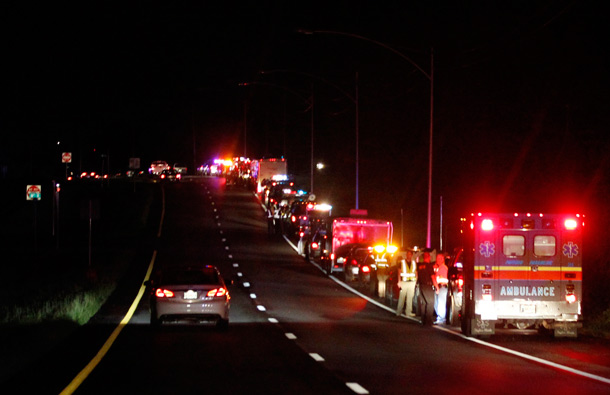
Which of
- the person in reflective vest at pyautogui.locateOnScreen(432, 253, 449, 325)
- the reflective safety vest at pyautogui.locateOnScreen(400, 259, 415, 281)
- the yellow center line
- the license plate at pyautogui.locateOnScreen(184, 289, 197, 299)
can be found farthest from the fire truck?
the yellow center line

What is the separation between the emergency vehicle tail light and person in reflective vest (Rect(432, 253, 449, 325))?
4.00 meters

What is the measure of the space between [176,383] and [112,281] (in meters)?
24.1

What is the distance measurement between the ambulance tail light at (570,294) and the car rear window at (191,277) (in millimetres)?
7672

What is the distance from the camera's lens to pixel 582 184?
4691cm

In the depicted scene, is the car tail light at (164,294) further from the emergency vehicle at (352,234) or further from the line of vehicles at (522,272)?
the emergency vehicle at (352,234)

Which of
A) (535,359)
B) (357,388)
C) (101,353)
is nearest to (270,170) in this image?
(101,353)

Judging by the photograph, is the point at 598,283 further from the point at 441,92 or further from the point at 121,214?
the point at 121,214

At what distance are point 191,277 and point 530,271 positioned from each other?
8.02 metres

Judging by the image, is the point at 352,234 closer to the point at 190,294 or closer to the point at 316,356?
the point at 190,294

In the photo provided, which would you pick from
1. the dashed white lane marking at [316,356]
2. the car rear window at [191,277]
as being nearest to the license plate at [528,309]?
the dashed white lane marking at [316,356]

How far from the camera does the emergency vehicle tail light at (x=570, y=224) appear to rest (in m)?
19.6

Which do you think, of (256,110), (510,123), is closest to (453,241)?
(510,123)

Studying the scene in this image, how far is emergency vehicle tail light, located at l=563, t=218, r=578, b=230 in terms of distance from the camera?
1956cm

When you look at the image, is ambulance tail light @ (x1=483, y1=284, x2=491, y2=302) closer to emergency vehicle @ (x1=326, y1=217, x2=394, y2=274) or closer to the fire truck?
the fire truck
